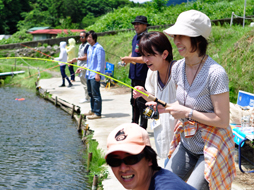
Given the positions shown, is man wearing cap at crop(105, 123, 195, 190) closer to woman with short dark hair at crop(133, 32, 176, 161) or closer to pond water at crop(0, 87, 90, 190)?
woman with short dark hair at crop(133, 32, 176, 161)

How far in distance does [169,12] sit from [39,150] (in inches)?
650

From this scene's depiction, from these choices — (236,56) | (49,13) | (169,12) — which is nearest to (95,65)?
(236,56)

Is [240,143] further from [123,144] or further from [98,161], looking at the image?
[123,144]

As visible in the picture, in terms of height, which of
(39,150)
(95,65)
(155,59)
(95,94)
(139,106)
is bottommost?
(39,150)

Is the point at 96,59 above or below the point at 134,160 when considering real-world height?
below

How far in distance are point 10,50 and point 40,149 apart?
56.8 feet

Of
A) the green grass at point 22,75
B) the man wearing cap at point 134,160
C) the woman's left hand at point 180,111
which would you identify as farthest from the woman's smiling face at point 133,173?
the green grass at point 22,75

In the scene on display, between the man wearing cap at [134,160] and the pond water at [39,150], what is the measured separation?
333 centimetres

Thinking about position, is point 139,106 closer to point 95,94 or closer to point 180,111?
point 95,94

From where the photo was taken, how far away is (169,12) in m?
21.4

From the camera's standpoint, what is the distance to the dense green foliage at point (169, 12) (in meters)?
18.3

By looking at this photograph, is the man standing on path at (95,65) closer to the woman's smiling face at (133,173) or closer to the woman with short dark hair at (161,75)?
the woman with short dark hair at (161,75)

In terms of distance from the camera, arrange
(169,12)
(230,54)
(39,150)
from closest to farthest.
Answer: (39,150), (230,54), (169,12)

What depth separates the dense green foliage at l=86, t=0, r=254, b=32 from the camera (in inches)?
719
